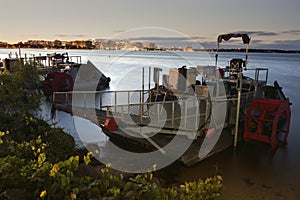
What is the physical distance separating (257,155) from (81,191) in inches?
367

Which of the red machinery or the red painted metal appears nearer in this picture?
the red painted metal

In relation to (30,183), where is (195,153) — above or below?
below

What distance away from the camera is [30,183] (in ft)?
7.25

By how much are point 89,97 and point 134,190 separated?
20.9 metres

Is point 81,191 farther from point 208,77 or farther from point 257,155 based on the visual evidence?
point 208,77

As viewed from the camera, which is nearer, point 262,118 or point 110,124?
point 110,124

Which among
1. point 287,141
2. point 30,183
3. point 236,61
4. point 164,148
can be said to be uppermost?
point 236,61

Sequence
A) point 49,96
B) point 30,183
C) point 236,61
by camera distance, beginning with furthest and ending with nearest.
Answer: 1. point 49,96
2. point 236,61
3. point 30,183

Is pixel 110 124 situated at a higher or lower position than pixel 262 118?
higher

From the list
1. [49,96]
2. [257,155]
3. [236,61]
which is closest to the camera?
[257,155]

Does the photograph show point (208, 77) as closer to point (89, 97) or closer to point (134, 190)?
point (134, 190)

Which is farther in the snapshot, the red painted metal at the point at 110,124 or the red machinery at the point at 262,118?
the red machinery at the point at 262,118

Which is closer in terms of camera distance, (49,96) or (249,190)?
(249,190)

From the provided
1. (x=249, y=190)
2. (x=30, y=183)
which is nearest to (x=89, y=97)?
(x=249, y=190)
